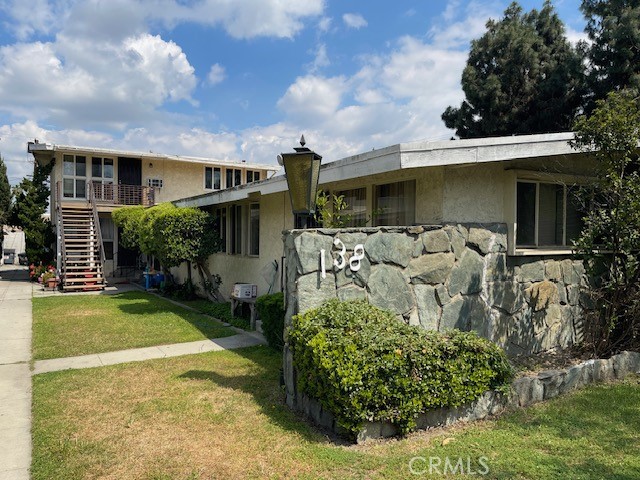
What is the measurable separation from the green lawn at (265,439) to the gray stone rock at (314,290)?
1.17 meters

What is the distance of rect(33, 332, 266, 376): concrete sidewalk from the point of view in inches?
259

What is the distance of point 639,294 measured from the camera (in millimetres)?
6285

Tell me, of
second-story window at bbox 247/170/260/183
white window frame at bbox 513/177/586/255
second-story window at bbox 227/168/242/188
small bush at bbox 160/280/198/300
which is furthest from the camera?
second-story window at bbox 247/170/260/183

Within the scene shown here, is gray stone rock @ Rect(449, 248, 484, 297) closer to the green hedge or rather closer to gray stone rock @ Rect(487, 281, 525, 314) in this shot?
gray stone rock @ Rect(487, 281, 525, 314)

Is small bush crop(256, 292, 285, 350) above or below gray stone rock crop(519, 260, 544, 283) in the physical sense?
below

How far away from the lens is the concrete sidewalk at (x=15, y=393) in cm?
381

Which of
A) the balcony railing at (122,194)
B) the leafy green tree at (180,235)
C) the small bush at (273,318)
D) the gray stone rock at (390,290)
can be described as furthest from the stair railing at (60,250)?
the gray stone rock at (390,290)

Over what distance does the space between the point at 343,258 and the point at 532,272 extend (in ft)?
10.8

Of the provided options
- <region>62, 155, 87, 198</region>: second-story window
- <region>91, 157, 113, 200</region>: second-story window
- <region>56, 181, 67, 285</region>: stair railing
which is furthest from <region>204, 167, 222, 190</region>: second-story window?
<region>56, 181, 67, 285</region>: stair railing

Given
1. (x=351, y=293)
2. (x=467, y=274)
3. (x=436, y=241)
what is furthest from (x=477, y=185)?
(x=351, y=293)

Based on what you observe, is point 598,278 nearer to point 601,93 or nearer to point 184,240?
point 184,240

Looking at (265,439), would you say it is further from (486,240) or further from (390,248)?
(486,240)

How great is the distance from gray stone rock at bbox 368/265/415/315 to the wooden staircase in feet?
43.1

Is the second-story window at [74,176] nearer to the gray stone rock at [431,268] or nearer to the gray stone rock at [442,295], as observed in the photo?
the gray stone rock at [431,268]
